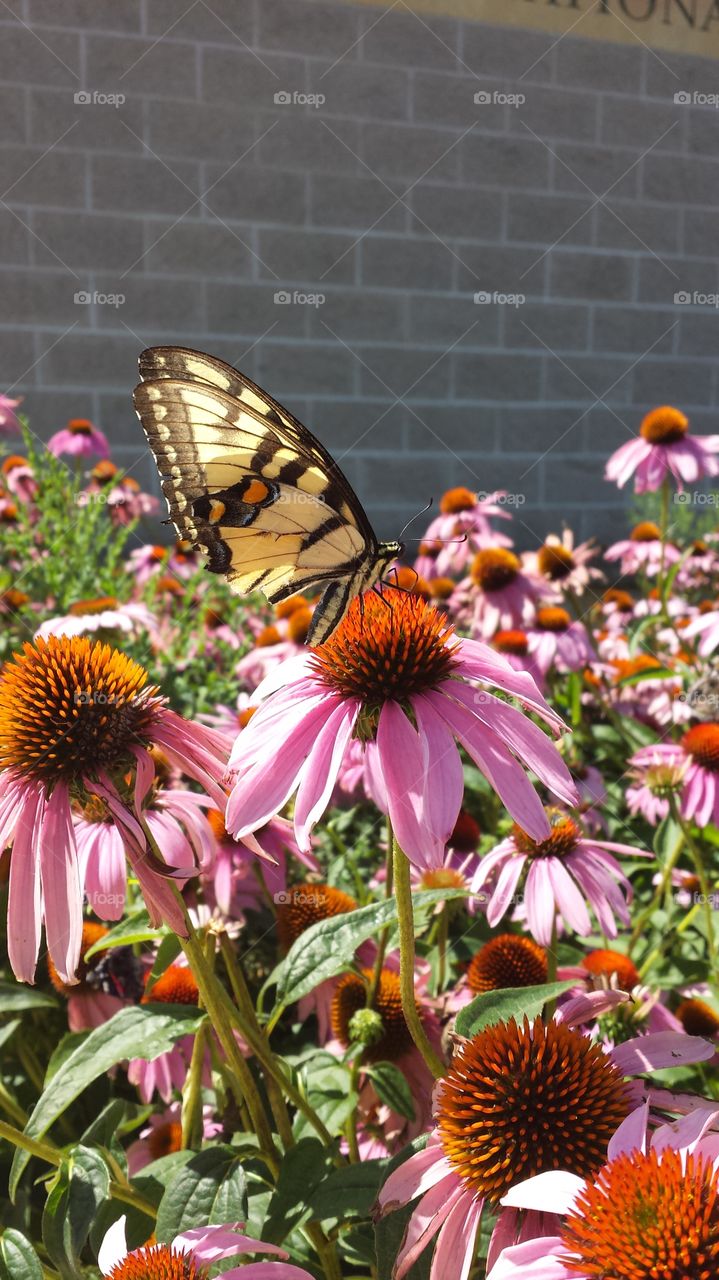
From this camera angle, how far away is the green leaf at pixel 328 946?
3.42ft

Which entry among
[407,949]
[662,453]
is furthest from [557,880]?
[662,453]

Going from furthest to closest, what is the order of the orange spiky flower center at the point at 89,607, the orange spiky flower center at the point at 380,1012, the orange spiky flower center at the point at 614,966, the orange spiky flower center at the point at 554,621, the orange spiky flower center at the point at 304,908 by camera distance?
1. the orange spiky flower center at the point at 554,621
2. the orange spiky flower center at the point at 89,607
3. the orange spiky flower center at the point at 304,908
4. the orange spiky flower center at the point at 614,966
5. the orange spiky flower center at the point at 380,1012

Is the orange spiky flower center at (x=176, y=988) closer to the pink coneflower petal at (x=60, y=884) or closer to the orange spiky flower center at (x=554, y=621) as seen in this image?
the pink coneflower petal at (x=60, y=884)

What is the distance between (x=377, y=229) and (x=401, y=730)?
5813 millimetres

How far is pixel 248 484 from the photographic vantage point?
4.47ft

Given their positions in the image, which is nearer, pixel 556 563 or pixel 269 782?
pixel 269 782

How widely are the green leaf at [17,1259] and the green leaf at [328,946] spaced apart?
0.98 feet

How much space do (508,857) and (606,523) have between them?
5754mm

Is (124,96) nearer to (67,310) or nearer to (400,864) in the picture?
(67,310)

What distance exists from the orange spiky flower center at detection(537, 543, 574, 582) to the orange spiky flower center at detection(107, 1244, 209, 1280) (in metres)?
2.58

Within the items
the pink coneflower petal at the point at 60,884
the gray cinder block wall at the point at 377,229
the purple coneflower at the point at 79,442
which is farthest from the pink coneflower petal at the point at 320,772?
the gray cinder block wall at the point at 377,229

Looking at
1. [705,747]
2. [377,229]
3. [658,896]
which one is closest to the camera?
[658,896]

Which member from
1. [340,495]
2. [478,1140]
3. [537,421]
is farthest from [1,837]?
[537,421]

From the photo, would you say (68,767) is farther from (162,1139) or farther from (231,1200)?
(162,1139)
